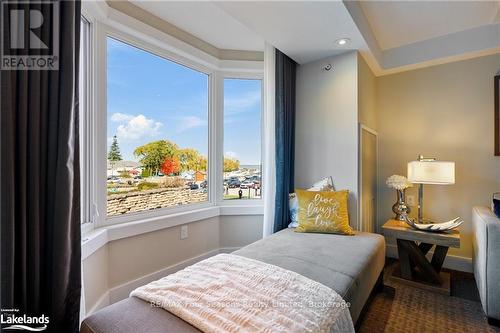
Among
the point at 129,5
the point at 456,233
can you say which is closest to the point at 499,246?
the point at 456,233

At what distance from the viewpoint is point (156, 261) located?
7.29 feet

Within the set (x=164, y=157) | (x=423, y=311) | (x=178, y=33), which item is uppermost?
(x=178, y=33)

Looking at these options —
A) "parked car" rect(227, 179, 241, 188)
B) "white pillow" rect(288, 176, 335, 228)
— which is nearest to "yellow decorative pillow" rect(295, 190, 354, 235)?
"white pillow" rect(288, 176, 335, 228)

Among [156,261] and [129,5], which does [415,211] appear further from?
[129,5]

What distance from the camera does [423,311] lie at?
73.0 inches

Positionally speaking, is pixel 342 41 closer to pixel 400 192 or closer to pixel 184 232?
pixel 400 192

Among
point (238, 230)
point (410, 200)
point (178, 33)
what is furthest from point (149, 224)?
point (410, 200)

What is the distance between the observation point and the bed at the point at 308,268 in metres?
0.97

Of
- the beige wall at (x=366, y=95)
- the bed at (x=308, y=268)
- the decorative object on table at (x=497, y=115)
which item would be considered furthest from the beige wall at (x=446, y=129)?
the bed at (x=308, y=268)

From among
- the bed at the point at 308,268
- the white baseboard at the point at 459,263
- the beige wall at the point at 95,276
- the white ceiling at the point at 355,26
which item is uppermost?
the white ceiling at the point at 355,26

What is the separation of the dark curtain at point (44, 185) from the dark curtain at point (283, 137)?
5.87ft

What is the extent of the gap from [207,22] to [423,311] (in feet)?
9.99

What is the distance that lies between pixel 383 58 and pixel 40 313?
141 inches

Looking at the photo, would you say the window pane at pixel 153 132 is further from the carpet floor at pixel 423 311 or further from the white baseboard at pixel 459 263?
the white baseboard at pixel 459 263
